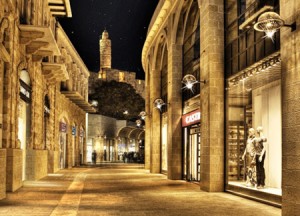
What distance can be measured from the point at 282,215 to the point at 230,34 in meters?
7.14

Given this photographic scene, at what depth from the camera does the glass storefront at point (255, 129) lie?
12.8m

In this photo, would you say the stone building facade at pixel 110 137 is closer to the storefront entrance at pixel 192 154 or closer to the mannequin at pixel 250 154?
the storefront entrance at pixel 192 154

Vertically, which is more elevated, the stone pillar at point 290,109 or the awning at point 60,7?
the awning at point 60,7

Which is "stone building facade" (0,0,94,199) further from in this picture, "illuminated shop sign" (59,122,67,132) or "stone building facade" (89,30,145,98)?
"stone building facade" (89,30,145,98)

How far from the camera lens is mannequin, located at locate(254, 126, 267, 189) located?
13.1m

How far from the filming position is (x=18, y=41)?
16375mm

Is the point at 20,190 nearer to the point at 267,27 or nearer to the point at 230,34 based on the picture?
the point at 230,34

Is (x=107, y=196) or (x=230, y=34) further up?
(x=230, y=34)

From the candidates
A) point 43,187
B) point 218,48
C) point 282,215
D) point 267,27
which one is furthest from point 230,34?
point 43,187

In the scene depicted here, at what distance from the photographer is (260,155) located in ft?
43.2

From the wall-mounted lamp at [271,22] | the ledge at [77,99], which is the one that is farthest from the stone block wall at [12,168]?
the ledge at [77,99]

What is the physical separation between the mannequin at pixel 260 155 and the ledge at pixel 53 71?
12.8m

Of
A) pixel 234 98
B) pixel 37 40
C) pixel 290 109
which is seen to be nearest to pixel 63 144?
pixel 37 40

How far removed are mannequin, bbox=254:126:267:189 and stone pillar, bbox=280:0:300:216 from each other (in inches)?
131
